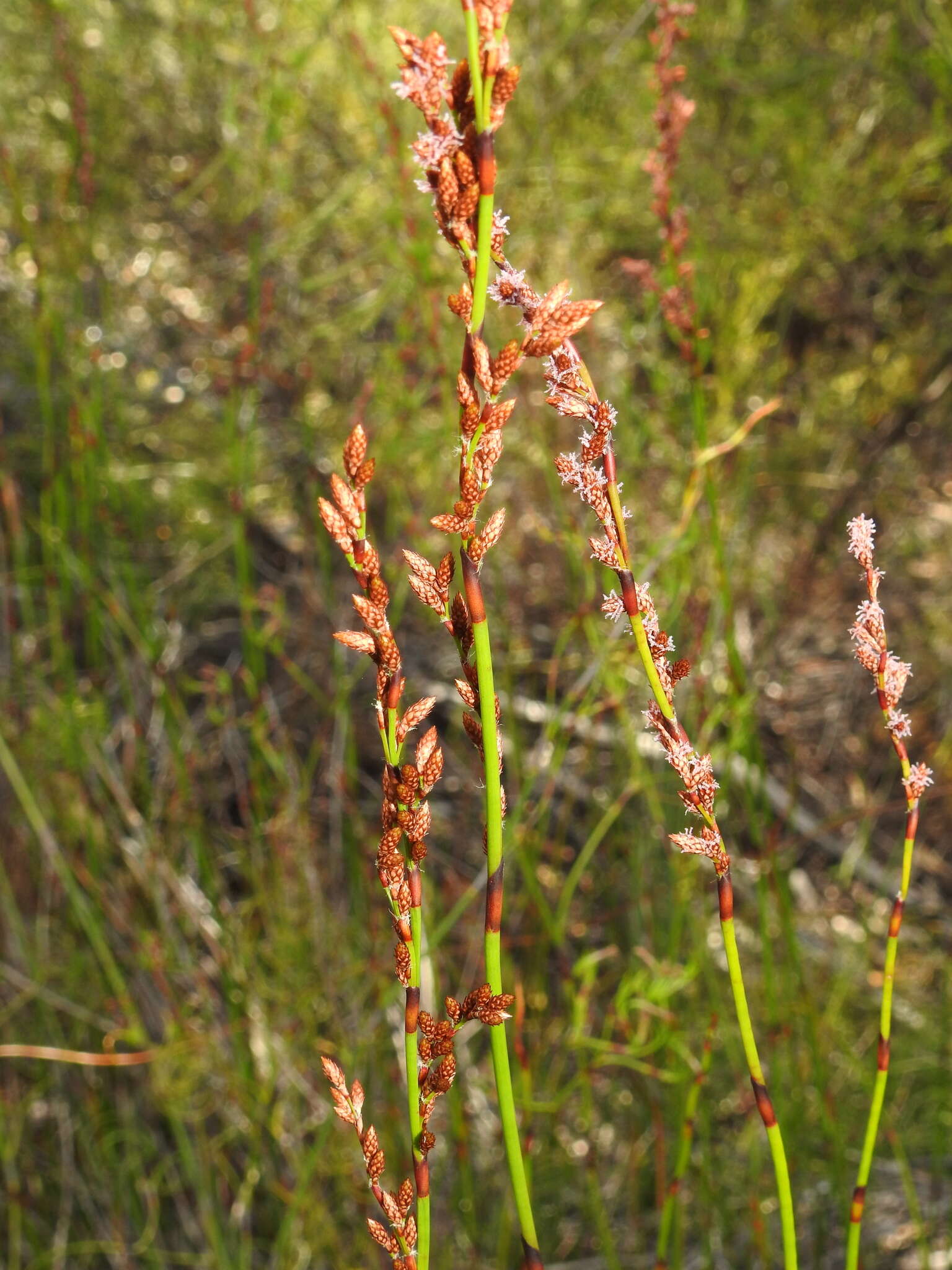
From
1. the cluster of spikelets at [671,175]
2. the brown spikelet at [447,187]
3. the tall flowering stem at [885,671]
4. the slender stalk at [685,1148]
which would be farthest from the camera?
the cluster of spikelets at [671,175]

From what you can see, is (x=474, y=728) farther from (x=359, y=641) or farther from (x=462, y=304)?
(x=462, y=304)

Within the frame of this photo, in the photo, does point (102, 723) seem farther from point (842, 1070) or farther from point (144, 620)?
point (842, 1070)

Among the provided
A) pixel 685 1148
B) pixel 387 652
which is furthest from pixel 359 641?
pixel 685 1148

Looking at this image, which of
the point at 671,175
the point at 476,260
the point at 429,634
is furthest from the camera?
the point at 429,634

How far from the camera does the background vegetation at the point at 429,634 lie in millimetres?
1646

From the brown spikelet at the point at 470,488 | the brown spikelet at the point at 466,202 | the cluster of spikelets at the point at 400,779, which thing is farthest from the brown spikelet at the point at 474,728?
the brown spikelet at the point at 466,202

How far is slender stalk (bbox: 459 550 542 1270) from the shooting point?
0.42 m

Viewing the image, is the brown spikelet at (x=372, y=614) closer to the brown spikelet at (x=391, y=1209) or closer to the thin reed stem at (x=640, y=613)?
the thin reed stem at (x=640, y=613)

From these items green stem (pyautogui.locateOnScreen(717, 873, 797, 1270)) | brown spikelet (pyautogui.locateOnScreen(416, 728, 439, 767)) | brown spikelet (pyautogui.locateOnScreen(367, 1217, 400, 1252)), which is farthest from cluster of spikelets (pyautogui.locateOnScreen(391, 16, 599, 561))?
brown spikelet (pyautogui.locateOnScreen(367, 1217, 400, 1252))

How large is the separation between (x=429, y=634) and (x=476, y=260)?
263cm

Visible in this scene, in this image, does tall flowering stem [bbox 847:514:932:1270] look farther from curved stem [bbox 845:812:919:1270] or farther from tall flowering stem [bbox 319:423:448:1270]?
tall flowering stem [bbox 319:423:448:1270]

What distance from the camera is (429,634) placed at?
9.91ft

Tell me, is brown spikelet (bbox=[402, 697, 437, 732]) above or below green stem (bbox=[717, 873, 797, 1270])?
above

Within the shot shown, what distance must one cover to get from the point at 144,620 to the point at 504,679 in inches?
25.8
